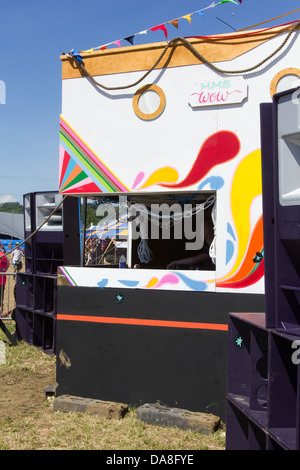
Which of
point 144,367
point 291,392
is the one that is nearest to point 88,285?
point 144,367

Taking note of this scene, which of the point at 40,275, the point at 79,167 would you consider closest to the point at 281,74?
the point at 79,167

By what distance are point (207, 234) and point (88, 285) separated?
2137 millimetres

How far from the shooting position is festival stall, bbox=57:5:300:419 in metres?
5.95

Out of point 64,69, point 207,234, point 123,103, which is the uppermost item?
point 64,69

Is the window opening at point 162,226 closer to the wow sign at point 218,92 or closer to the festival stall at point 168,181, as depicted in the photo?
the festival stall at point 168,181

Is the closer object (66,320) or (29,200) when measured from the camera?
(66,320)

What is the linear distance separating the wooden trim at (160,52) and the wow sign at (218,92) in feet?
0.88

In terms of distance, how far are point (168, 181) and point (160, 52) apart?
1.54 m

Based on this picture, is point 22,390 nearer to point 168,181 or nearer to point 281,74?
point 168,181

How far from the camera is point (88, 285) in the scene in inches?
261

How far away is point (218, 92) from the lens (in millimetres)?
6094

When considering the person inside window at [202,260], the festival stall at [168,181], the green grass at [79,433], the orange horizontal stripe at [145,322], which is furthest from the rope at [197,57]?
the green grass at [79,433]

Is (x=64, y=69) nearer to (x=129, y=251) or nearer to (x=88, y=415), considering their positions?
(x=129, y=251)

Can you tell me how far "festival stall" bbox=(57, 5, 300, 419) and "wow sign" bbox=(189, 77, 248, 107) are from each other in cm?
1
